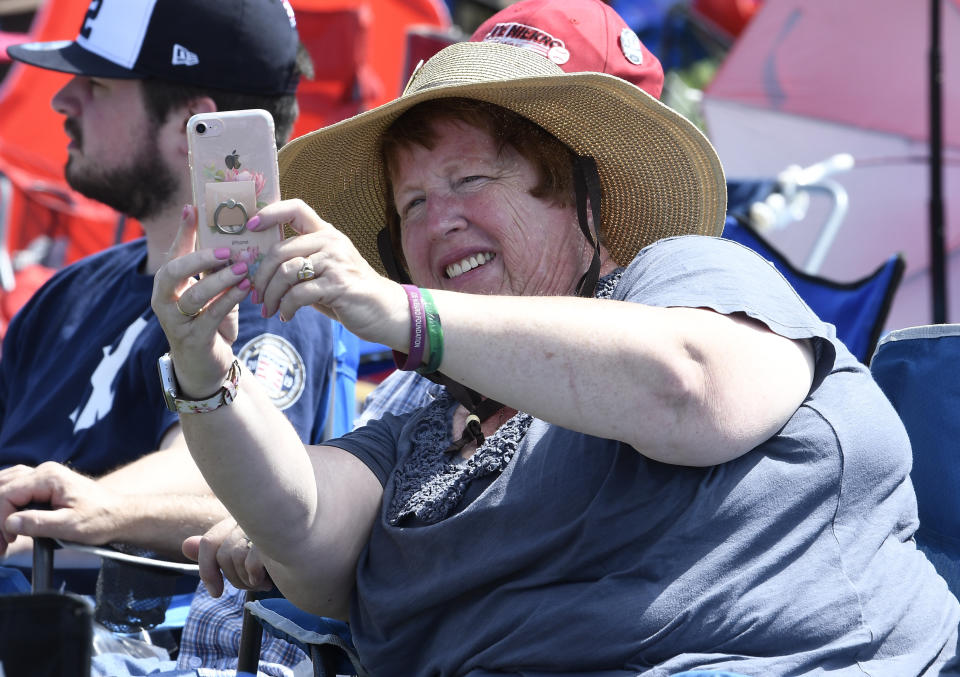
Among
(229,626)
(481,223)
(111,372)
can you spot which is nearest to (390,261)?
(481,223)

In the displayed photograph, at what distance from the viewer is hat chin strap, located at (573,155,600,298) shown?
2154mm

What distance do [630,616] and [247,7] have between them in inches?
82.7

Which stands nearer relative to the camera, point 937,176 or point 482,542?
point 482,542

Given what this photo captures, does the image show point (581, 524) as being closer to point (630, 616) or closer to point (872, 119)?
point (630, 616)

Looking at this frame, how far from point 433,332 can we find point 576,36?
39.7 inches

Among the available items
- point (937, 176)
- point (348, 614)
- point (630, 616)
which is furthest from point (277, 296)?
point (937, 176)

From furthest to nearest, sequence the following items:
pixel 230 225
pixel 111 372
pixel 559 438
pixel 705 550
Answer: pixel 111 372 → pixel 559 438 → pixel 705 550 → pixel 230 225

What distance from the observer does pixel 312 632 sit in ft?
6.77

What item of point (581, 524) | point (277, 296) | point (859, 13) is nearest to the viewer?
point (277, 296)

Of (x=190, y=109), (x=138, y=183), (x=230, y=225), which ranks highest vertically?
(x=230, y=225)

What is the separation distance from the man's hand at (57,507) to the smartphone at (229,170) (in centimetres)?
102

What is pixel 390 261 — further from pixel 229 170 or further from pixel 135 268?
pixel 135 268

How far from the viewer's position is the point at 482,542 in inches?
74.7

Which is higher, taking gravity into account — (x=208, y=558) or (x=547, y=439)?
(x=547, y=439)
